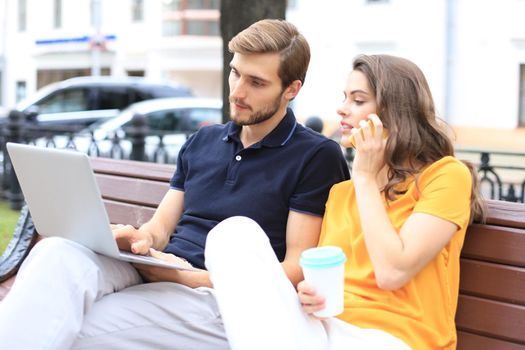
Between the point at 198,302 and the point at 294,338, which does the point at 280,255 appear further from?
the point at 294,338

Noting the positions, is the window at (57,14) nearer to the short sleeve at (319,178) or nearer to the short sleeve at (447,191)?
the short sleeve at (319,178)

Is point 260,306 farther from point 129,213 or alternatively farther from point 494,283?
point 129,213

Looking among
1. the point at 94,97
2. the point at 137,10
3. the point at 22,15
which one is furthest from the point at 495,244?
the point at 22,15

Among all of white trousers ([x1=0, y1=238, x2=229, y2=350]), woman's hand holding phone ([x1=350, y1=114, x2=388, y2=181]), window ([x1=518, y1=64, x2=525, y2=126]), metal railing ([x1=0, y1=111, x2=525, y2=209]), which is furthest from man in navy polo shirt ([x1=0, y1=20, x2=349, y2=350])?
window ([x1=518, y1=64, x2=525, y2=126])

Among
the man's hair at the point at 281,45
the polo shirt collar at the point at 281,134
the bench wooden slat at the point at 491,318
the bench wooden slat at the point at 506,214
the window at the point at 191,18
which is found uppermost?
the window at the point at 191,18

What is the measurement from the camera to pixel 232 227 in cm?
248

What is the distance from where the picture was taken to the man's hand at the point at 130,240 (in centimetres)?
287

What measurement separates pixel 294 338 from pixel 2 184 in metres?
8.15

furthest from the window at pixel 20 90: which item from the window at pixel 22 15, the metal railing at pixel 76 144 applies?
the metal railing at pixel 76 144

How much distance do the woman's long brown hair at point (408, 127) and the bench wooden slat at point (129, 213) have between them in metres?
1.44

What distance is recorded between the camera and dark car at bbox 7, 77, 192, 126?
580 inches

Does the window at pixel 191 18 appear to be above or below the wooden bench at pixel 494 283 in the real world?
above

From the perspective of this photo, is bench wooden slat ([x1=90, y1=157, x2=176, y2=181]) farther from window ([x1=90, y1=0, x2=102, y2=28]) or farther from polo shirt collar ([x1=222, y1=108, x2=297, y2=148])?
window ([x1=90, y1=0, x2=102, y2=28])

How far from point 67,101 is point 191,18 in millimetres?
13397
